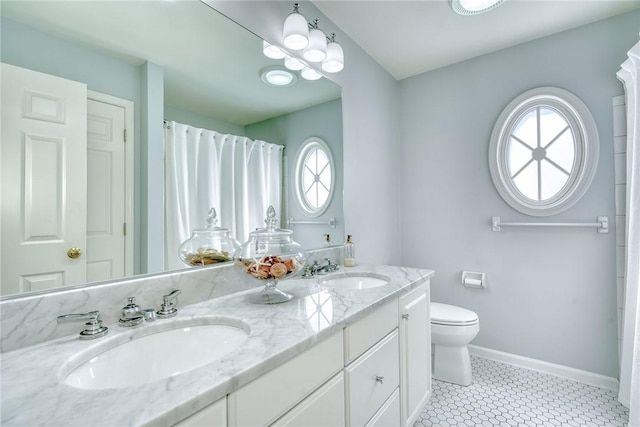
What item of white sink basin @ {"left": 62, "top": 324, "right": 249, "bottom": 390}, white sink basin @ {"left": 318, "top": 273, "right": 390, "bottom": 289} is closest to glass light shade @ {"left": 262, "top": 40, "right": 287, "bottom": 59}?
white sink basin @ {"left": 318, "top": 273, "right": 390, "bottom": 289}

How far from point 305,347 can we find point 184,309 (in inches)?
19.5

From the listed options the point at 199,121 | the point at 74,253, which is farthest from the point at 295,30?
the point at 74,253

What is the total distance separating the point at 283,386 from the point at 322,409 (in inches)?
8.7

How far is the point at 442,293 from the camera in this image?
8.48 ft

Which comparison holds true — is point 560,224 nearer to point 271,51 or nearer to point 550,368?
point 550,368

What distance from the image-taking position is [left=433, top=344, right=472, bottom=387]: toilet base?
2.00 metres

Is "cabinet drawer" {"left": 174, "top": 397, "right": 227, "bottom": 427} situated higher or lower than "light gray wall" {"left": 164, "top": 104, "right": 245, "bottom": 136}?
lower

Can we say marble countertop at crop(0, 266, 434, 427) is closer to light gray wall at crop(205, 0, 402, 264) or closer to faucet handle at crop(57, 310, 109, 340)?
faucet handle at crop(57, 310, 109, 340)

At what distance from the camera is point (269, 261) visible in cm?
111

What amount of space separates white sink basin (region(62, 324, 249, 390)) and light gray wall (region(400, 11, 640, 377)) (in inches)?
84.4

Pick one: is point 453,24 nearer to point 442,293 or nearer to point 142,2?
point 142,2

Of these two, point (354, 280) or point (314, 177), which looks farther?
point (314, 177)

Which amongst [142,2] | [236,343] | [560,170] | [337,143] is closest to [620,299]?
[560,170]

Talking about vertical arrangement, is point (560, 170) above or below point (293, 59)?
below
